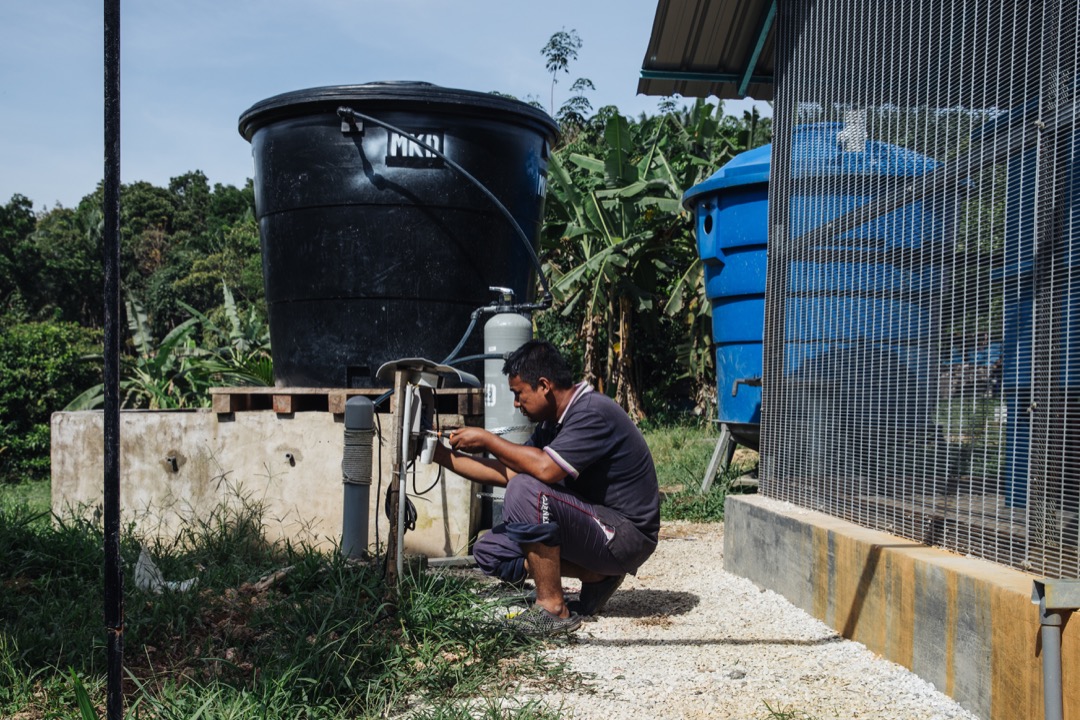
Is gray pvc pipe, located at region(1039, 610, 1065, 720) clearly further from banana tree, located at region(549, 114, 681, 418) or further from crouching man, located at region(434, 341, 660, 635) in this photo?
banana tree, located at region(549, 114, 681, 418)

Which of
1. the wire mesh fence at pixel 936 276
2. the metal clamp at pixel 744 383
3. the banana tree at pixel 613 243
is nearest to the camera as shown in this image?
the wire mesh fence at pixel 936 276

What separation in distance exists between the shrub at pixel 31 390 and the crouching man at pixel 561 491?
9.21 m

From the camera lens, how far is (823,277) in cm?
463

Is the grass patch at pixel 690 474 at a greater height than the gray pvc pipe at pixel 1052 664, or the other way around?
the gray pvc pipe at pixel 1052 664

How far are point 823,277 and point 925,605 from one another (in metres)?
1.87

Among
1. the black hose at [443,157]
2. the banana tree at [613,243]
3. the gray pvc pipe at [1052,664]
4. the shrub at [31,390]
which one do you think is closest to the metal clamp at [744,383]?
the black hose at [443,157]

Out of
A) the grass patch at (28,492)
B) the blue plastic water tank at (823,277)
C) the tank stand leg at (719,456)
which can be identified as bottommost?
the grass patch at (28,492)

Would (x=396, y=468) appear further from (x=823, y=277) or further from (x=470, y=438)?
(x=823, y=277)

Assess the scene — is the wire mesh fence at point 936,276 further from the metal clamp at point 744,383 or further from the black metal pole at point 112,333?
the black metal pole at point 112,333

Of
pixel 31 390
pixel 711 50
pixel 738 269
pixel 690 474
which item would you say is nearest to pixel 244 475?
pixel 738 269

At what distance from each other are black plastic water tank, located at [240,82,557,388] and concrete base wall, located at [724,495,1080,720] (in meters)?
2.29

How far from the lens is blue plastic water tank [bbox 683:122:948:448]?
369cm

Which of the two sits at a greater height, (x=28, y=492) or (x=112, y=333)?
(x=112, y=333)

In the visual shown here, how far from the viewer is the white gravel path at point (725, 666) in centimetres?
301
